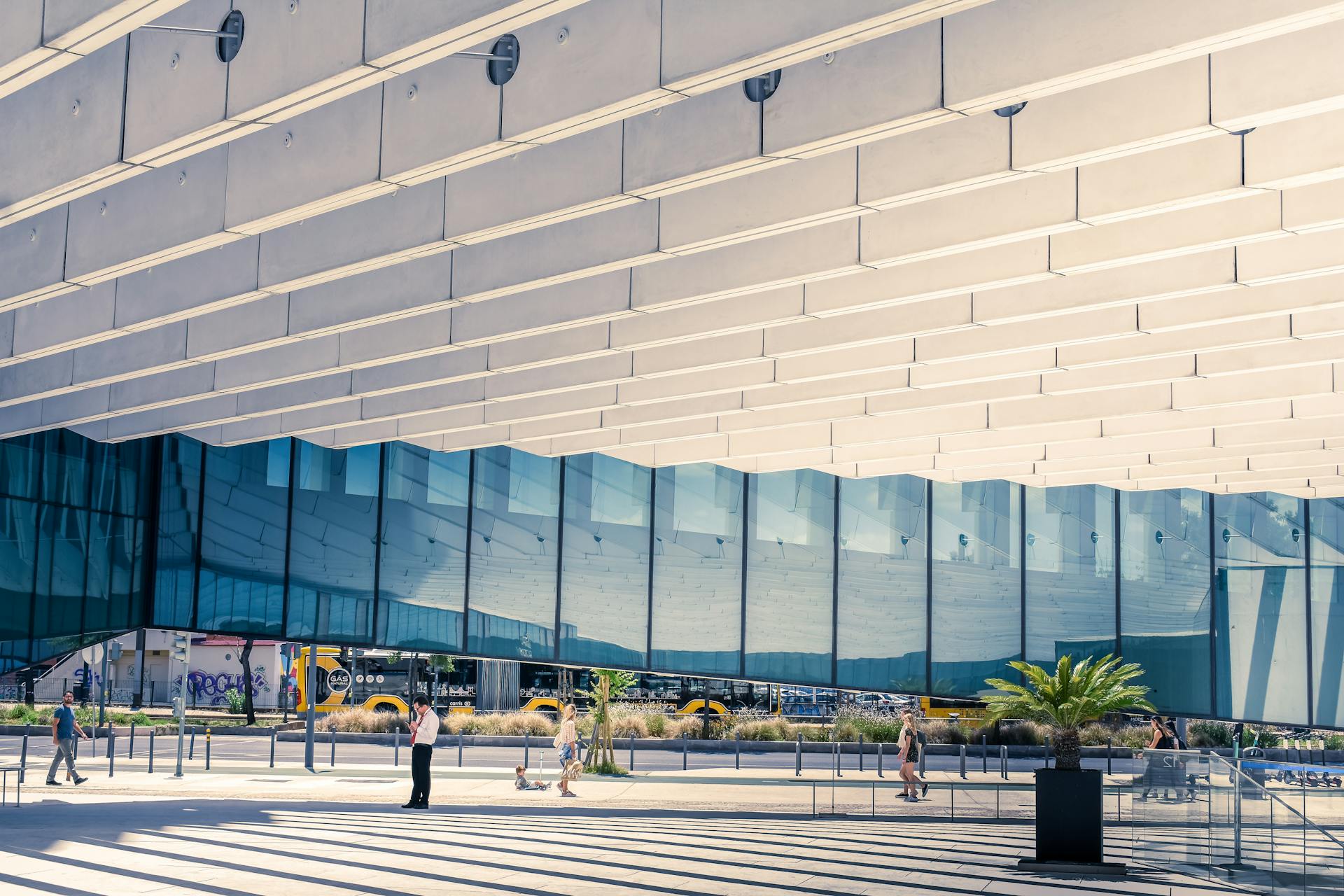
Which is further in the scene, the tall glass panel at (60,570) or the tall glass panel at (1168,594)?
the tall glass panel at (1168,594)

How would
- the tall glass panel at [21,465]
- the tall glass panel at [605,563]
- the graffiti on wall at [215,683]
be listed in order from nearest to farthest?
the tall glass panel at [21,465] → the tall glass panel at [605,563] → the graffiti on wall at [215,683]

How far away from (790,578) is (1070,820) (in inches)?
668

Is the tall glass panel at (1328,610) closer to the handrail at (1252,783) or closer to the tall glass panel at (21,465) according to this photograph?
the handrail at (1252,783)

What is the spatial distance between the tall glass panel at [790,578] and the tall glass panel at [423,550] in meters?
7.15

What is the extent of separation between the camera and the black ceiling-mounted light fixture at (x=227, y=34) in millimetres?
9430

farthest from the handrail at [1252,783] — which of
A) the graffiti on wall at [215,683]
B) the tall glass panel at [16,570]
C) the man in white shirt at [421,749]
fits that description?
the graffiti on wall at [215,683]

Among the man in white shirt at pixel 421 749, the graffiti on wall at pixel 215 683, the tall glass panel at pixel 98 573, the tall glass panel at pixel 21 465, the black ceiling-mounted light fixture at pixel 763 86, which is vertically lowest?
the graffiti on wall at pixel 215 683

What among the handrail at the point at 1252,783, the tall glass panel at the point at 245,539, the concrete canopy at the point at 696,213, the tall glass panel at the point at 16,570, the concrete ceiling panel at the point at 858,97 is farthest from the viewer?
the tall glass panel at the point at 245,539

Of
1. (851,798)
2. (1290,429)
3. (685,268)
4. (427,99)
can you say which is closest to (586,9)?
(427,99)

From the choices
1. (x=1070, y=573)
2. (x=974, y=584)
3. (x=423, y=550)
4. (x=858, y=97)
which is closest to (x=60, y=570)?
(x=423, y=550)

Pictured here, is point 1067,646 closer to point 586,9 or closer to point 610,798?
point 610,798

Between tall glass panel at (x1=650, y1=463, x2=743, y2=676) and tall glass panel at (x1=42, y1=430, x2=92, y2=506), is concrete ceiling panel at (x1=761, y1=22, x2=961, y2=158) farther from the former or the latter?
tall glass panel at (x1=42, y1=430, x2=92, y2=506)

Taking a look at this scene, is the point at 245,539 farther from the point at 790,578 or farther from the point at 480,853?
the point at 480,853

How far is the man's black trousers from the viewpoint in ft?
55.7
